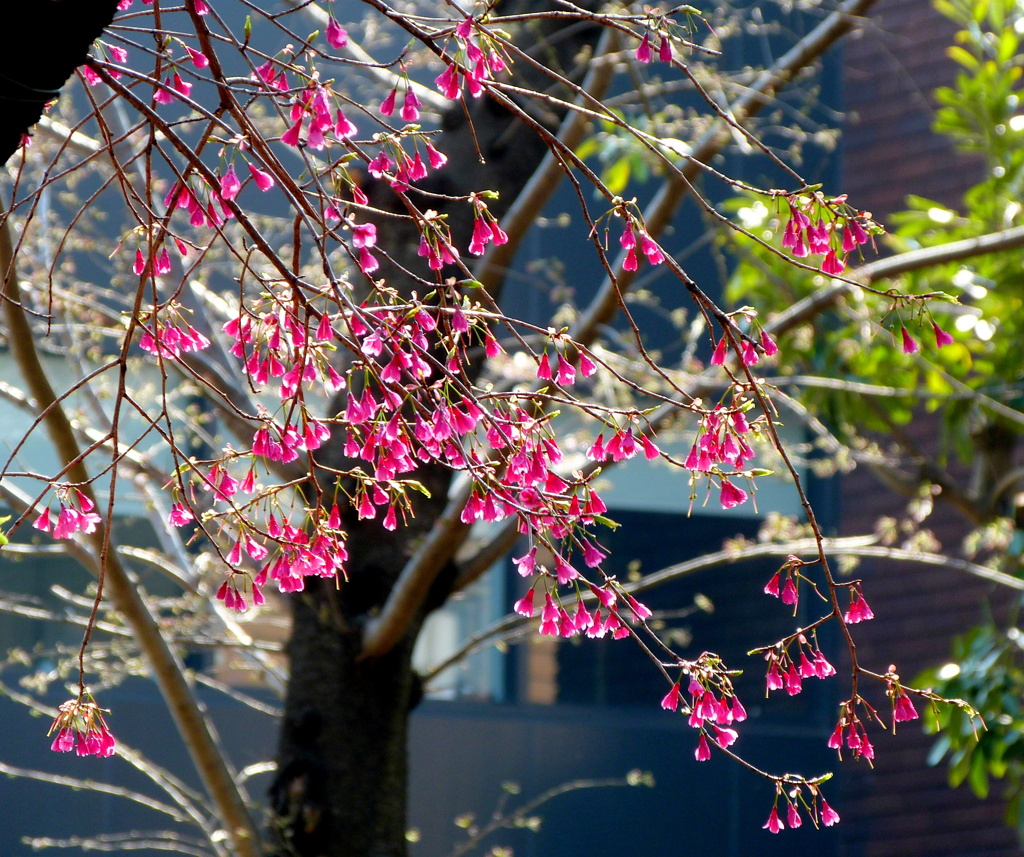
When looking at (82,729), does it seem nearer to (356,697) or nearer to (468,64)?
(468,64)

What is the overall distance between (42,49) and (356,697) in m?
2.40

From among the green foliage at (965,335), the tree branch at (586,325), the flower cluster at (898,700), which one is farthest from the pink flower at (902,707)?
the green foliage at (965,335)

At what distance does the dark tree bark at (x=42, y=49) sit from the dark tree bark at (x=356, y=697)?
1740 mm

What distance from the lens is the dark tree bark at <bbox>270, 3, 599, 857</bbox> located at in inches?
130

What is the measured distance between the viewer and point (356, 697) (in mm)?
3443

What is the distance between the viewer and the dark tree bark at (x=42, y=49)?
1.39 meters

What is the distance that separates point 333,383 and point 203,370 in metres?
2.05

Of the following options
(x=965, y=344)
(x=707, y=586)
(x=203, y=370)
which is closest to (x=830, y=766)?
(x=707, y=586)

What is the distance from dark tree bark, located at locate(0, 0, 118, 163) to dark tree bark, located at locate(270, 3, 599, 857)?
174 cm

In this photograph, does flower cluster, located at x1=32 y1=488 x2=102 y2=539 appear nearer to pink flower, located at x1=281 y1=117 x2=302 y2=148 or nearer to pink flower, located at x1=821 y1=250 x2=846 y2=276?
pink flower, located at x1=281 y1=117 x2=302 y2=148

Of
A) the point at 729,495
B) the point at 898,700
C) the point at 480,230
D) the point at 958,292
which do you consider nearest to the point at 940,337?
the point at 729,495

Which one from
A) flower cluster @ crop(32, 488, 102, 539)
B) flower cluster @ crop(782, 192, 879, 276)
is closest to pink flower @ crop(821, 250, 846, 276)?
flower cluster @ crop(782, 192, 879, 276)

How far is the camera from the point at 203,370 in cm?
362

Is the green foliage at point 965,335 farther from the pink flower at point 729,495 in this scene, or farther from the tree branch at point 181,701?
the pink flower at point 729,495
